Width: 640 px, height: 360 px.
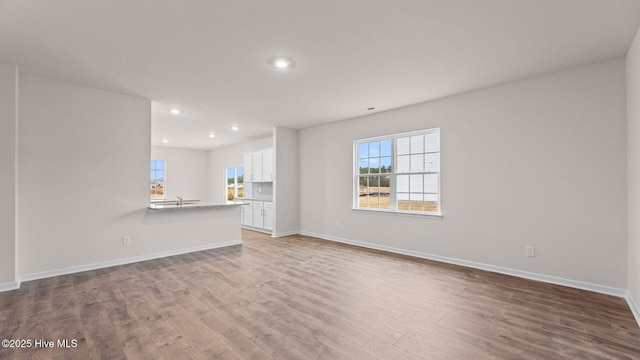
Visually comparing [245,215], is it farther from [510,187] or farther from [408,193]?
[510,187]

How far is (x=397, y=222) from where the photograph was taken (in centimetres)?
502

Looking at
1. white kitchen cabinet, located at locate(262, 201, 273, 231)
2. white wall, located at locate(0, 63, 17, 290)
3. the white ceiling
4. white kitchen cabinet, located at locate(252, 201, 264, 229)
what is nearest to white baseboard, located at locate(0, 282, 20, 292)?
white wall, located at locate(0, 63, 17, 290)

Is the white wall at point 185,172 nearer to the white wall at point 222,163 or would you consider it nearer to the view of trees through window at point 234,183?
the white wall at point 222,163

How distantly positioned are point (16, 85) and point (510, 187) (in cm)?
646

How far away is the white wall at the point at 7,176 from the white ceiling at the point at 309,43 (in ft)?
0.93

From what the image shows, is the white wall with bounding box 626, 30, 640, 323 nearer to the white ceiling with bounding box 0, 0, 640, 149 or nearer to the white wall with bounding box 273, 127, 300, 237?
the white ceiling with bounding box 0, 0, 640, 149

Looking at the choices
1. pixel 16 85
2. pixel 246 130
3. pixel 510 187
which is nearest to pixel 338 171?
pixel 246 130

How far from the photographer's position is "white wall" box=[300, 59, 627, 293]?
3.10 meters

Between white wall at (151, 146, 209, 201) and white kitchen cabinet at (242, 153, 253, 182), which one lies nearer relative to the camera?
white kitchen cabinet at (242, 153, 253, 182)

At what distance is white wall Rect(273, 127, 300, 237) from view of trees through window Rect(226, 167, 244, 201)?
322 centimetres

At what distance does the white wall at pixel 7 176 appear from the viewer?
3174mm

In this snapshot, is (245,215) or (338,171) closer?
(338,171)

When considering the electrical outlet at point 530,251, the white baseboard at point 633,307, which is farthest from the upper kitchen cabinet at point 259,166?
the white baseboard at point 633,307

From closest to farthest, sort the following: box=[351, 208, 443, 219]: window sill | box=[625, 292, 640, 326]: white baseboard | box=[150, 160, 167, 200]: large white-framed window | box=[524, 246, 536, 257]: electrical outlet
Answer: box=[625, 292, 640, 326]: white baseboard → box=[524, 246, 536, 257]: electrical outlet → box=[351, 208, 443, 219]: window sill → box=[150, 160, 167, 200]: large white-framed window
